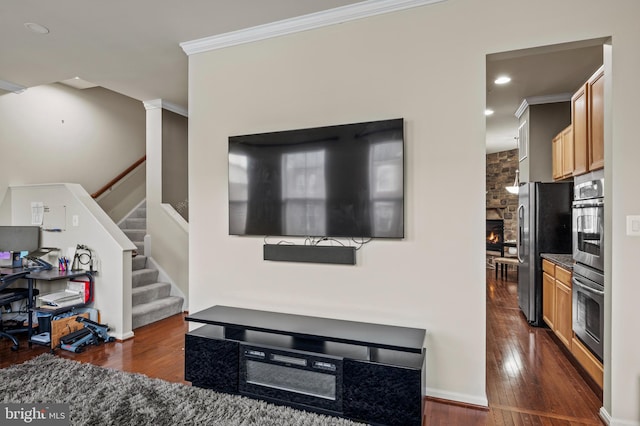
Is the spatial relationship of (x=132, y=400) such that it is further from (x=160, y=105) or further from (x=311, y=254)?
(x=160, y=105)

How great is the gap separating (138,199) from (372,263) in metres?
4.85

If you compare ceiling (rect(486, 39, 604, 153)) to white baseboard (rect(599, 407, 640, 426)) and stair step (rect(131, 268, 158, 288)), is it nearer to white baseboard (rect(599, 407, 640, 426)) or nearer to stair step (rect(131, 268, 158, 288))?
white baseboard (rect(599, 407, 640, 426))

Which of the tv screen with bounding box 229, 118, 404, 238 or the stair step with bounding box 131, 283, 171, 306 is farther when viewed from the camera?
the stair step with bounding box 131, 283, 171, 306

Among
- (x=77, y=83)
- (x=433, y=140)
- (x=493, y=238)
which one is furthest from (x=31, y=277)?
(x=493, y=238)

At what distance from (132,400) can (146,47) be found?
291 cm

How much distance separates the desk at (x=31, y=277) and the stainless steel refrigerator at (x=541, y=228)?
16.1ft

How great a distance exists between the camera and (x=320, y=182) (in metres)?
2.70

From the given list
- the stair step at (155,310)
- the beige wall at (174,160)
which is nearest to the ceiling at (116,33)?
the beige wall at (174,160)

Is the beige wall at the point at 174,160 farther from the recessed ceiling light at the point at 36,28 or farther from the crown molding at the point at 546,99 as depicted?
the crown molding at the point at 546,99

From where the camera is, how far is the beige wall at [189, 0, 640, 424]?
214 cm

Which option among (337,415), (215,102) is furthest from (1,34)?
(337,415)

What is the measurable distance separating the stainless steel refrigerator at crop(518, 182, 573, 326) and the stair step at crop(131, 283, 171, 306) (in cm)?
449

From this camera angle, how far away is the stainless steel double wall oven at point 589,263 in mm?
2510

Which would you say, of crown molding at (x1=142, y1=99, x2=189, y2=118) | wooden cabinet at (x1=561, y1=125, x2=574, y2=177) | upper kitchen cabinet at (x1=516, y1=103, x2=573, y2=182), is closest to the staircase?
crown molding at (x1=142, y1=99, x2=189, y2=118)
